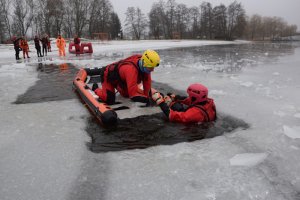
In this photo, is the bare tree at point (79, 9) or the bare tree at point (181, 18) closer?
the bare tree at point (79, 9)

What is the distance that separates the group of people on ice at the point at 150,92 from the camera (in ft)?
13.2

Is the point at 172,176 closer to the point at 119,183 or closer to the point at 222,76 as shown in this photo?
the point at 119,183

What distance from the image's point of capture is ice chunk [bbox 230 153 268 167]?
282cm

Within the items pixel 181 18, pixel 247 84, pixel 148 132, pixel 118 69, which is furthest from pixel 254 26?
pixel 148 132

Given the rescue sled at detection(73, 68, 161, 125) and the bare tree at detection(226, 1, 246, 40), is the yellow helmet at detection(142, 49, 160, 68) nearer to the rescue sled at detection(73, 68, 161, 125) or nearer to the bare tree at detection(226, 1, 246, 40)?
the rescue sled at detection(73, 68, 161, 125)

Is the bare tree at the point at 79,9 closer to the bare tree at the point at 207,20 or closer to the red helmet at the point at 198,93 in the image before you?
the bare tree at the point at 207,20

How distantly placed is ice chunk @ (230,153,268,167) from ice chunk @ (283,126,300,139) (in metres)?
0.77

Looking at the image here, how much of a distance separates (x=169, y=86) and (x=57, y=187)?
4.77 m

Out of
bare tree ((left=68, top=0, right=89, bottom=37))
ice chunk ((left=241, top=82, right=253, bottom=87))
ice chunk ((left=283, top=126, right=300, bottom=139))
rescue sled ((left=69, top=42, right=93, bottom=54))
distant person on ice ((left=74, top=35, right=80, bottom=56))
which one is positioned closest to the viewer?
ice chunk ((left=283, top=126, right=300, bottom=139))

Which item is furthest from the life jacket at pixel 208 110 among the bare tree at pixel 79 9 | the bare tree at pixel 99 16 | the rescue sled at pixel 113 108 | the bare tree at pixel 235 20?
the bare tree at pixel 235 20

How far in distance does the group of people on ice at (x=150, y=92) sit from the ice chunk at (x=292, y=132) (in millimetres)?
1025

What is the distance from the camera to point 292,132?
3.59 metres

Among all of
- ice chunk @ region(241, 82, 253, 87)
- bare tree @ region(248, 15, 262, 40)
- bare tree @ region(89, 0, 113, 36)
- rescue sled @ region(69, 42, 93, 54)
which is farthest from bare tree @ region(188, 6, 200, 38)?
ice chunk @ region(241, 82, 253, 87)

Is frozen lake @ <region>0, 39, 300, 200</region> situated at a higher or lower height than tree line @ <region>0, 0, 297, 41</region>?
lower
